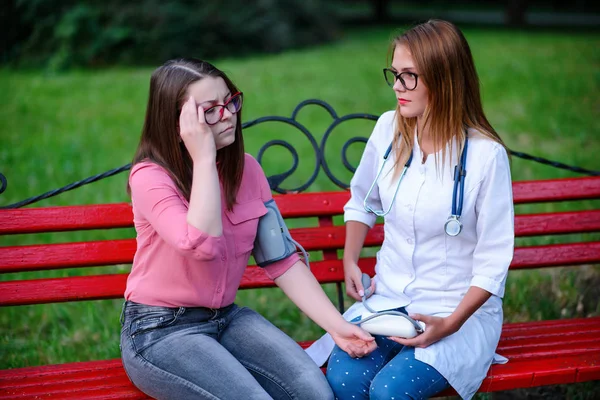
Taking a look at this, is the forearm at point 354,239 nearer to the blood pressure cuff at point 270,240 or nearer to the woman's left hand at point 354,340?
the blood pressure cuff at point 270,240

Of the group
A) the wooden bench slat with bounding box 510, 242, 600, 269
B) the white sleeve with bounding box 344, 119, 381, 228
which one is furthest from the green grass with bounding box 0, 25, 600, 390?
the white sleeve with bounding box 344, 119, 381, 228

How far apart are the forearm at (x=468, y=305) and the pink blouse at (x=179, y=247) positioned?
2.66ft

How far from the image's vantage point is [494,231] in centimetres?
275

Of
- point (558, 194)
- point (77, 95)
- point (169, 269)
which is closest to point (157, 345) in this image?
point (169, 269)

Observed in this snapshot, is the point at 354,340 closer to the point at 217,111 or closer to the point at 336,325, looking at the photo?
the point at 336,325

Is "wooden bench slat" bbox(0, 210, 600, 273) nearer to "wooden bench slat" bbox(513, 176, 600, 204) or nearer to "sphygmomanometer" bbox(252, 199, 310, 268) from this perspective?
"wooden bench slat" bbox(513, 176, 600, 204)

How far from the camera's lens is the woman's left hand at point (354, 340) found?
9.06 ft

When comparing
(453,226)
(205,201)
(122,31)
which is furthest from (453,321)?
(122,31)

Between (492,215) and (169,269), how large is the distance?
120 centimetres

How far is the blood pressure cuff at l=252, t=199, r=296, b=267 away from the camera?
2.92 meters

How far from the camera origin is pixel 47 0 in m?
13.0

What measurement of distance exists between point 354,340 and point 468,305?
440mm

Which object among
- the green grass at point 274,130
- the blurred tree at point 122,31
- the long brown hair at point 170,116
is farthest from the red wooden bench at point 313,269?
the blurred tree at point 122,31

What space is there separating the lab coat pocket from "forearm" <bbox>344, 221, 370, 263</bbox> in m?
0.49
